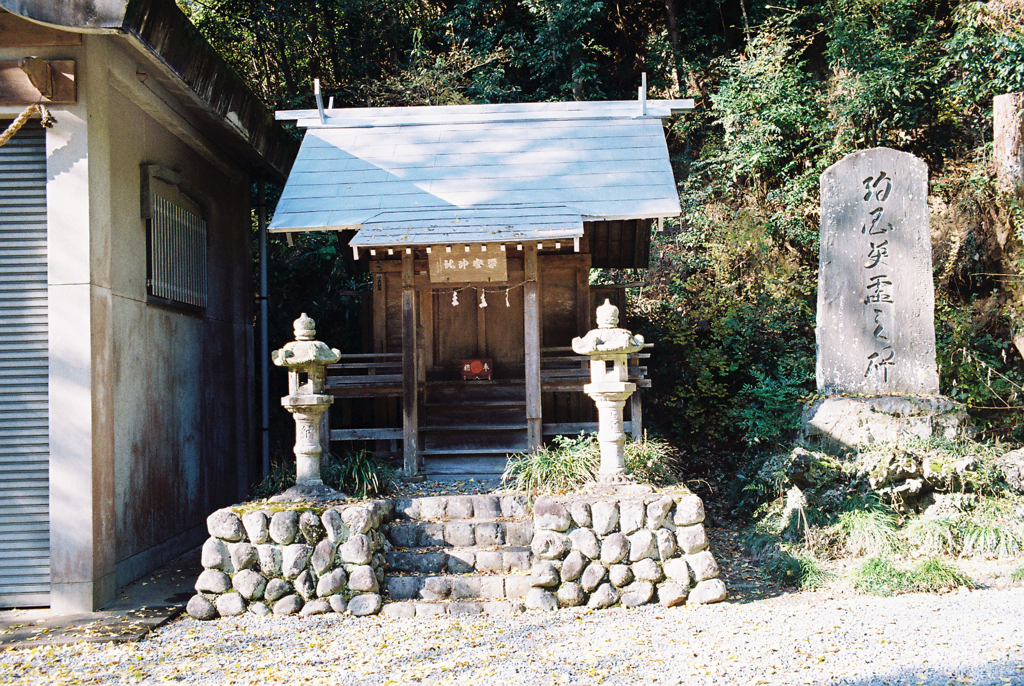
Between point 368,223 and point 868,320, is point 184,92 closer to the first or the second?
point 368,223

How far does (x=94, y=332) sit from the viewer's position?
21.3 feet

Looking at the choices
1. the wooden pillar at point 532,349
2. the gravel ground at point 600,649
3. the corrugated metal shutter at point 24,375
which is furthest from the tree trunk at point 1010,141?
the corrugated metal shutter at point 24,375

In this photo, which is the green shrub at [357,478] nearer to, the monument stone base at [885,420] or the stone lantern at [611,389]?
the stone lantern at [611,389]

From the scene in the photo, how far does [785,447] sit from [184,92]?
27.3 ft

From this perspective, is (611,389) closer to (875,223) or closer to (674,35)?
(875,223)

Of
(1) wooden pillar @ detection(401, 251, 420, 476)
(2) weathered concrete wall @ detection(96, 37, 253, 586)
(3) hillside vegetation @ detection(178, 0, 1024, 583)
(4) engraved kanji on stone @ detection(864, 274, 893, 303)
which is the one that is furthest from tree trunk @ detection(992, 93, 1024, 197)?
(2) weathered concrete wall @ detection(96, 37, 253, 586)

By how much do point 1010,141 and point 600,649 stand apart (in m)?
Result: 10.2

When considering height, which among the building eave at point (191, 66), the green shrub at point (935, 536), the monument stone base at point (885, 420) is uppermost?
the building eave at point (191, 66)

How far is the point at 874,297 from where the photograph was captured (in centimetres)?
866

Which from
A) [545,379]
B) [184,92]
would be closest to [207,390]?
[184,92]

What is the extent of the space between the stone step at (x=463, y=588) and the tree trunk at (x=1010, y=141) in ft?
32.0

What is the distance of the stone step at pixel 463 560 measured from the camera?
6.46 metres

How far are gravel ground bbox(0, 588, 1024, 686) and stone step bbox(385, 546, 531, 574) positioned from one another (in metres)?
0.55

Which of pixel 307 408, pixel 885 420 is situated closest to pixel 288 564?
pixel 307 408
